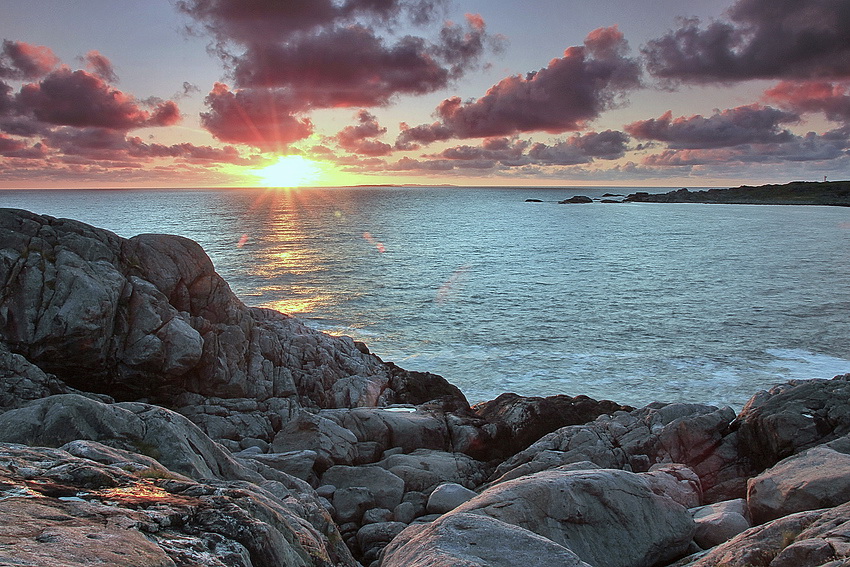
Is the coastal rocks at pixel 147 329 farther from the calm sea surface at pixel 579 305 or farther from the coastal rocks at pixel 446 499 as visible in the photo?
the coastal rocks at pixel 446 499

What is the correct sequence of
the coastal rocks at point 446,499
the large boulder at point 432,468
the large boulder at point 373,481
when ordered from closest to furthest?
the coastal rocks at point 446,499 → the large boulder at point 373,481 → the large boulder at point 432,468

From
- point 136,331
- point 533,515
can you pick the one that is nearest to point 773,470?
point 533,515

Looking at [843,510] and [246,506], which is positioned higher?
[246,506]

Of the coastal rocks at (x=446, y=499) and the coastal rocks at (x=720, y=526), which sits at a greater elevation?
the coastal rocks at (x=720, y=526)

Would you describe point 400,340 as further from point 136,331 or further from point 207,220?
point 207,220

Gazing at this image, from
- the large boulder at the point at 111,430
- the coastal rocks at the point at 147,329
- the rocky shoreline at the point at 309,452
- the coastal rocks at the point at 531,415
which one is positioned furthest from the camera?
the coastal rocks at the point at 531,415

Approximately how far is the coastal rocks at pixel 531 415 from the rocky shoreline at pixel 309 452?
10cm

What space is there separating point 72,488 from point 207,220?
521 ft

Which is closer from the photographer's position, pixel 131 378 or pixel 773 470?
pixel 773 470

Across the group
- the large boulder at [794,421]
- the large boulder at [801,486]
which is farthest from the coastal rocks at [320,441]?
the large boulder at [794,421]

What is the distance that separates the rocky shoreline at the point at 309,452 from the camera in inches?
281

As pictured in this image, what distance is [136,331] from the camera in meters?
22.2

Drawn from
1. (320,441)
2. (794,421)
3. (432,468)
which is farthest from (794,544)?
(320,441)

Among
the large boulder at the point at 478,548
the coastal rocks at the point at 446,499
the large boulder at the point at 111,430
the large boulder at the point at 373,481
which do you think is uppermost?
the large boulder at the point at 111,430
